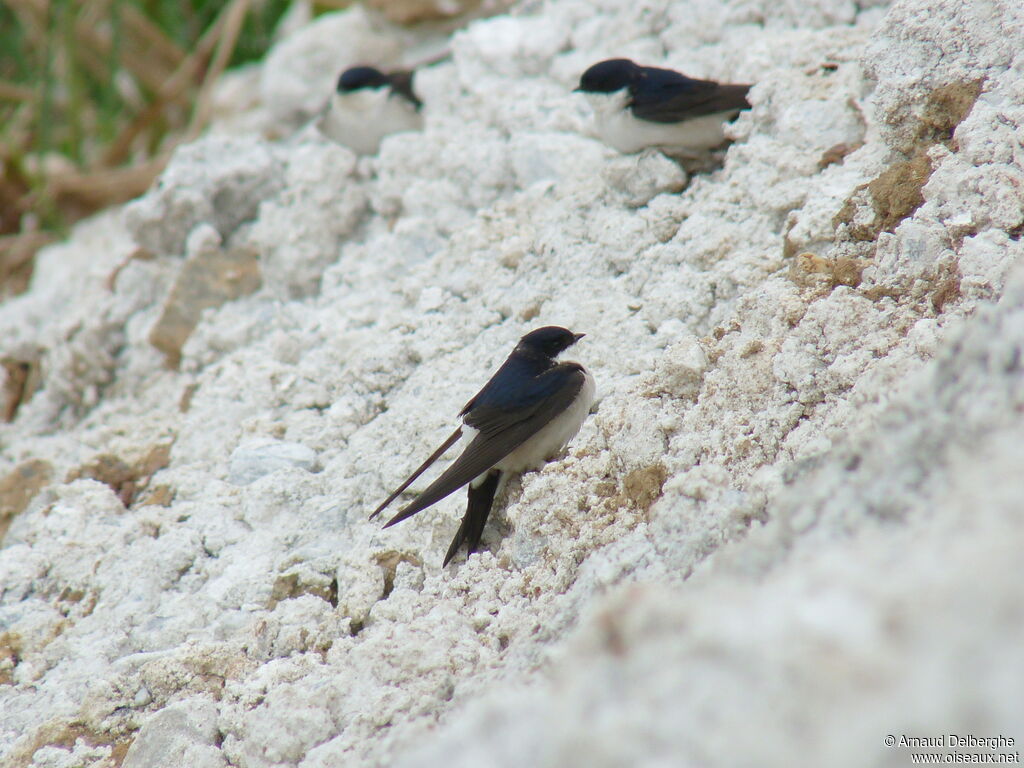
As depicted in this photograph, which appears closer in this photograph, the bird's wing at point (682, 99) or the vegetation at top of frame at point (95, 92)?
the bird's wing at point (682, 99)

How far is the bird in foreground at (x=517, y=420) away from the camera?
226 cm

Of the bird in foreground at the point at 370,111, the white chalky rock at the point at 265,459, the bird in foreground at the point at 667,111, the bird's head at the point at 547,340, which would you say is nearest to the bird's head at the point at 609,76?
the bird in foreground at the point at 667,111

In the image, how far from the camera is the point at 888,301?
6.79ft

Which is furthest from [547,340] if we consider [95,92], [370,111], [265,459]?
[95,92]

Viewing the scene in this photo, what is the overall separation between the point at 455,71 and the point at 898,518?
334 cm

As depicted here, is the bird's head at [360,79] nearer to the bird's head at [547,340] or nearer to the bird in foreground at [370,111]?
the bird in foreground at [370,111]

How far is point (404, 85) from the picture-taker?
3.91 metres

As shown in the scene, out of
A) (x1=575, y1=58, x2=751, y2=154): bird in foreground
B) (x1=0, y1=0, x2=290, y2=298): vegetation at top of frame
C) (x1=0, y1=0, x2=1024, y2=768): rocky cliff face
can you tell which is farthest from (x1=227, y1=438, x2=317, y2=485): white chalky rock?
(x1=0, y1=0, x2=290, y2=298): vegetation at top of frame

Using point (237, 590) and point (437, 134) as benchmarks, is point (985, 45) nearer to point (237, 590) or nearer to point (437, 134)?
point (437, 134)

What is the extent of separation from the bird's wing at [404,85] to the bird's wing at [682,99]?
115 cm

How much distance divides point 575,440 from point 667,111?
1.04 m

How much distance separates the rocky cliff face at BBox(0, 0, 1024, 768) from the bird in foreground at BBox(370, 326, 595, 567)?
0.26 feet

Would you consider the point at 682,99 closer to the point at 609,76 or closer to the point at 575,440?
the point at 609,76

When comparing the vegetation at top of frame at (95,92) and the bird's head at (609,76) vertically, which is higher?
the bird's head at (609,76)
